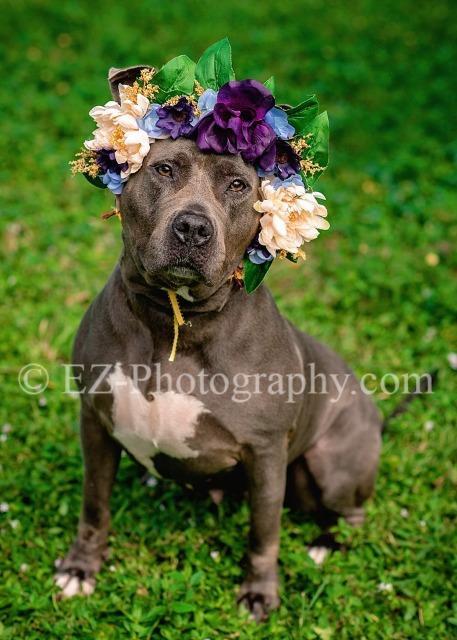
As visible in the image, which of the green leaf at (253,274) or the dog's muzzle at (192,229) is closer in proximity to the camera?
the dog's muzzle at (192,229)

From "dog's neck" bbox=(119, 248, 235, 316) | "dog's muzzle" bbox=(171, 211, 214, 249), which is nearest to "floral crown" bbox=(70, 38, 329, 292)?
"dog's neck" bbox=(119, 248, 235, 316)

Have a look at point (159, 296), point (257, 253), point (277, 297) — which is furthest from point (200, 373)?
point (277, 297)

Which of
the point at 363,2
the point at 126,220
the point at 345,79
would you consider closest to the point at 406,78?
the point at 345,79

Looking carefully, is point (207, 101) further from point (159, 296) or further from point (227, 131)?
point (159, 296)

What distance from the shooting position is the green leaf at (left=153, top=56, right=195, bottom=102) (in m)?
2.77

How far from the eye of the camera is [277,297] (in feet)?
18.3

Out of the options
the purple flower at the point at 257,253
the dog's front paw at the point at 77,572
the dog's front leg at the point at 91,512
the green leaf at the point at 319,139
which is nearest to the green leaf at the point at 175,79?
the green leaf at the point at 319,139

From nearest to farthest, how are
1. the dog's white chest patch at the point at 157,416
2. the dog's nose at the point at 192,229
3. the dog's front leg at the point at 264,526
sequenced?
the dog's nose at the point at 192,229 → the dog's white chest patch at the point at 157,416 → the dog's front leg at the point at 264,526

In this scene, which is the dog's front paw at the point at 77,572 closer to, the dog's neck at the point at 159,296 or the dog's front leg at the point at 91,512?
the dog's front leg at the point at 91,512

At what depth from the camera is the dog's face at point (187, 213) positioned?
2.69 m

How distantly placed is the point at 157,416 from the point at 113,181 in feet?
2.96

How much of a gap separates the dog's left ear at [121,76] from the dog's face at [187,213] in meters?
0.27

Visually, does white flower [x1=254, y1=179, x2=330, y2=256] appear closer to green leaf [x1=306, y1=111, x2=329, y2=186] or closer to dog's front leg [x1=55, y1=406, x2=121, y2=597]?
green leaf [x1=306, y1=111, x2=329, y2=186]

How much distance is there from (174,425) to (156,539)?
3.34 feet
